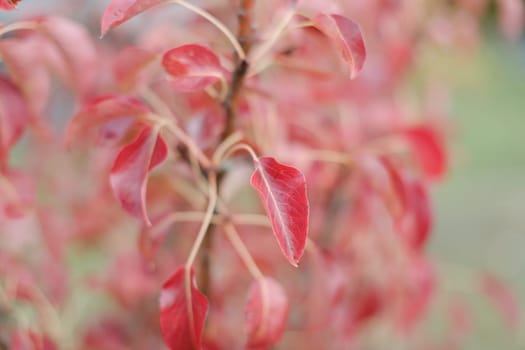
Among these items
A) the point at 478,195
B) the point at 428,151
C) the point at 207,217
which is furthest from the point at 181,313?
the point at 478,195

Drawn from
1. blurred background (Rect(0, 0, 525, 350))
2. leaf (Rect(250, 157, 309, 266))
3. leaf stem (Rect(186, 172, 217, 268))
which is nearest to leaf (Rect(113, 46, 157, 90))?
leaf stem (Rect(186, 172, 217, 268))

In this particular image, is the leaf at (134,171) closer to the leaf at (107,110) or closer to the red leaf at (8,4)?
the leaf at (107,110)

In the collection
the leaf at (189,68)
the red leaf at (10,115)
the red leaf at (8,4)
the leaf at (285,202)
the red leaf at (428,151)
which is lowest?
the red leaf at (428,151)

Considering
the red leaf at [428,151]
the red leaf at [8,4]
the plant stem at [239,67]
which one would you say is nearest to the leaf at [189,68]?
the plant stem at [239,67]

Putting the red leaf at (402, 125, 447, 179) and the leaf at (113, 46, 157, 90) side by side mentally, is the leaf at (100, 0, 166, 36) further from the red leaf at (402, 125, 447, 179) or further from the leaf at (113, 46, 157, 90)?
the red leaf at (402, 125, 447, 179)

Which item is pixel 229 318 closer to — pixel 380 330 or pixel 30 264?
pixel 30 264

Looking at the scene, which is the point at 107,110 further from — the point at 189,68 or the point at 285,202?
the point at 285,202
